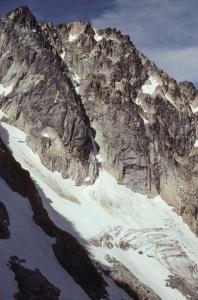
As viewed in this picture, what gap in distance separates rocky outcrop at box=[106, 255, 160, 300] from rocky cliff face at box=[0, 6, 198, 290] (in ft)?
98.1

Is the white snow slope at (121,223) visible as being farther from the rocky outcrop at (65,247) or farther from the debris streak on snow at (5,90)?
the rocky outcrop at (65,247)

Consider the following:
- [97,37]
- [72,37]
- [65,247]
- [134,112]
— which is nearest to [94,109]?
[134,112]

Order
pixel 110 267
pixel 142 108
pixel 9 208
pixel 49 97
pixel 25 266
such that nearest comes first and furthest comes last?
pixel 25 266, pixel 9 208, pixel 110 267, pixel 49 97, pixel 142 108

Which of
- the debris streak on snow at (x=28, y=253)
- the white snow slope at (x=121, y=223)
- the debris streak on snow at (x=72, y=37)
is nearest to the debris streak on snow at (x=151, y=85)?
the debris streak on snow at (x=72, y=37)

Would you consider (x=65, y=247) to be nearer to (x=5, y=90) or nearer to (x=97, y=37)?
(x=5, y=90)

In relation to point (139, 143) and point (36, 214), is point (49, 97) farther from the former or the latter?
point (36, 214)

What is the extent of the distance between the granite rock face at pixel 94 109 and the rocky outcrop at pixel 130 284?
30.1 meters

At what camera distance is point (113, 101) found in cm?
10500

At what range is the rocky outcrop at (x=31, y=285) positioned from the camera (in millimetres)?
32219

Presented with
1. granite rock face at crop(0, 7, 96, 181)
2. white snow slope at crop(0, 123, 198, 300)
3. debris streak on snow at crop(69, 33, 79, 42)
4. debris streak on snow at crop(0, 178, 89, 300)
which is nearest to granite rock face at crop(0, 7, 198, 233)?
granite rock face at crop(0, 7, 96, 181)

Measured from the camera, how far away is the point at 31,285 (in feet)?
109

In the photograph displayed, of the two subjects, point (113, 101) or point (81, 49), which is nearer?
point (113, 101)

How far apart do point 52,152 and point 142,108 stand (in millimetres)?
29951

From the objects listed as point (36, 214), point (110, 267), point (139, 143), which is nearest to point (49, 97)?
point (139, 143)
